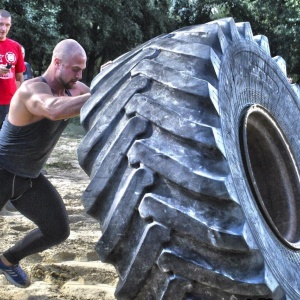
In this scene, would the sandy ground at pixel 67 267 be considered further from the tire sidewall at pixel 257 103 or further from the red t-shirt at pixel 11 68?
the red t-shirt at pixel 11 68

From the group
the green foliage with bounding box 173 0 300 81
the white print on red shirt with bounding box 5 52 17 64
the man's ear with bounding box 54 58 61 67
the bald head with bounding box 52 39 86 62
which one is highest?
the green foliage with bounding box 173 0 300 81

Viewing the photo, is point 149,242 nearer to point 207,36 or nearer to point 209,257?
point 209,257

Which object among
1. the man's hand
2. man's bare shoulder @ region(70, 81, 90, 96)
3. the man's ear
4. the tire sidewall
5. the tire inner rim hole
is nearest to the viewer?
the tire sidewall

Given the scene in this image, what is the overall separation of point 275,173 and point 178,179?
4.69 feet

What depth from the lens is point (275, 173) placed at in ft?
11.7

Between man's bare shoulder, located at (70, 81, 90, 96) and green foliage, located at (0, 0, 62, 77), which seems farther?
green foliage, located at (0, 0, 62, 77)

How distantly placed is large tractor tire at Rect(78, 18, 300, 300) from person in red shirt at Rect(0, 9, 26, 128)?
194 inches

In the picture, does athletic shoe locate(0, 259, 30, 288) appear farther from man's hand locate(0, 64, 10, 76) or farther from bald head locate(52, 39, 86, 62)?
man's hand locate(0, 64, 10, 76)

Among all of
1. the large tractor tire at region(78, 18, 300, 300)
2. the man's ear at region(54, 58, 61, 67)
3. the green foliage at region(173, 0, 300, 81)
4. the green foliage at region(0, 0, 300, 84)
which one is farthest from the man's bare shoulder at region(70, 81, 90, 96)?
the green foliage at region(173, 0, 300, 81)

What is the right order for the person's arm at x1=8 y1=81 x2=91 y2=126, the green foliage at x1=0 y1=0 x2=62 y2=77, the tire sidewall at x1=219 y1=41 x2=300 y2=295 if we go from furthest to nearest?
the green foliage at x1=0 y1=0 x2=62 y2=77 < the person's arm at x1=8 y1=81 x2=91 y2=126 < the tire sidewall at x1=219 y1=41 x2=300 y2=295

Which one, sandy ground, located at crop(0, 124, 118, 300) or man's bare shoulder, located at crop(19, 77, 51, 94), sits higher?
man's bare shoulder, located at crop(19, 77, 51, 94)

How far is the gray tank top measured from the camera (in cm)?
365

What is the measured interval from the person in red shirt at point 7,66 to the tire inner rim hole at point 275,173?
455cm

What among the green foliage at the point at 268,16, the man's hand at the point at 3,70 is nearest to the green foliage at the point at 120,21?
the green foliage at the point at 268,16
